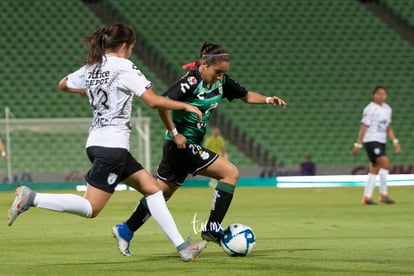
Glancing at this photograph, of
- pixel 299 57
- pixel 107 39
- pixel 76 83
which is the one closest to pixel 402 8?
pixel 299 57

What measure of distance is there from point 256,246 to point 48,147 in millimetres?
15078

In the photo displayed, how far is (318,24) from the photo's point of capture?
1216 inches

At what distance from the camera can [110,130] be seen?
8.24m

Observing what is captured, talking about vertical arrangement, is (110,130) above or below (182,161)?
above

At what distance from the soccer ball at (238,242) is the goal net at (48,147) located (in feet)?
49.1

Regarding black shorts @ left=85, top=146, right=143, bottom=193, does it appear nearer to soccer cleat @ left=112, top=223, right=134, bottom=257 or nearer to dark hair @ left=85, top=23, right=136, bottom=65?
dark hair @ left=85, top=23, right=136, bottom=65

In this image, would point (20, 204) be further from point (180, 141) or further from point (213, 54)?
point (213, 54)

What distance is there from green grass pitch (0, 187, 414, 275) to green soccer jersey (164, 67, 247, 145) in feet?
3.95

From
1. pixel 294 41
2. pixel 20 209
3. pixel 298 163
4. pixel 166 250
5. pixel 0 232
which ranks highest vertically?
pixel 20 209

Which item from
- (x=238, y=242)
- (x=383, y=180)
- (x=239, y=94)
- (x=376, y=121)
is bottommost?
(x=383, y=180)

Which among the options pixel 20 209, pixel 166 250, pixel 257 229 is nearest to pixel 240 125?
pixel 257 229

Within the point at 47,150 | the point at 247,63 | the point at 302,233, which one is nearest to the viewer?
the point at 302,233

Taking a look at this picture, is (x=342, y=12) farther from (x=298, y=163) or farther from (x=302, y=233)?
(x=302, y=233)

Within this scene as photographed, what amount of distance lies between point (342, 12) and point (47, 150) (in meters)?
11.7
